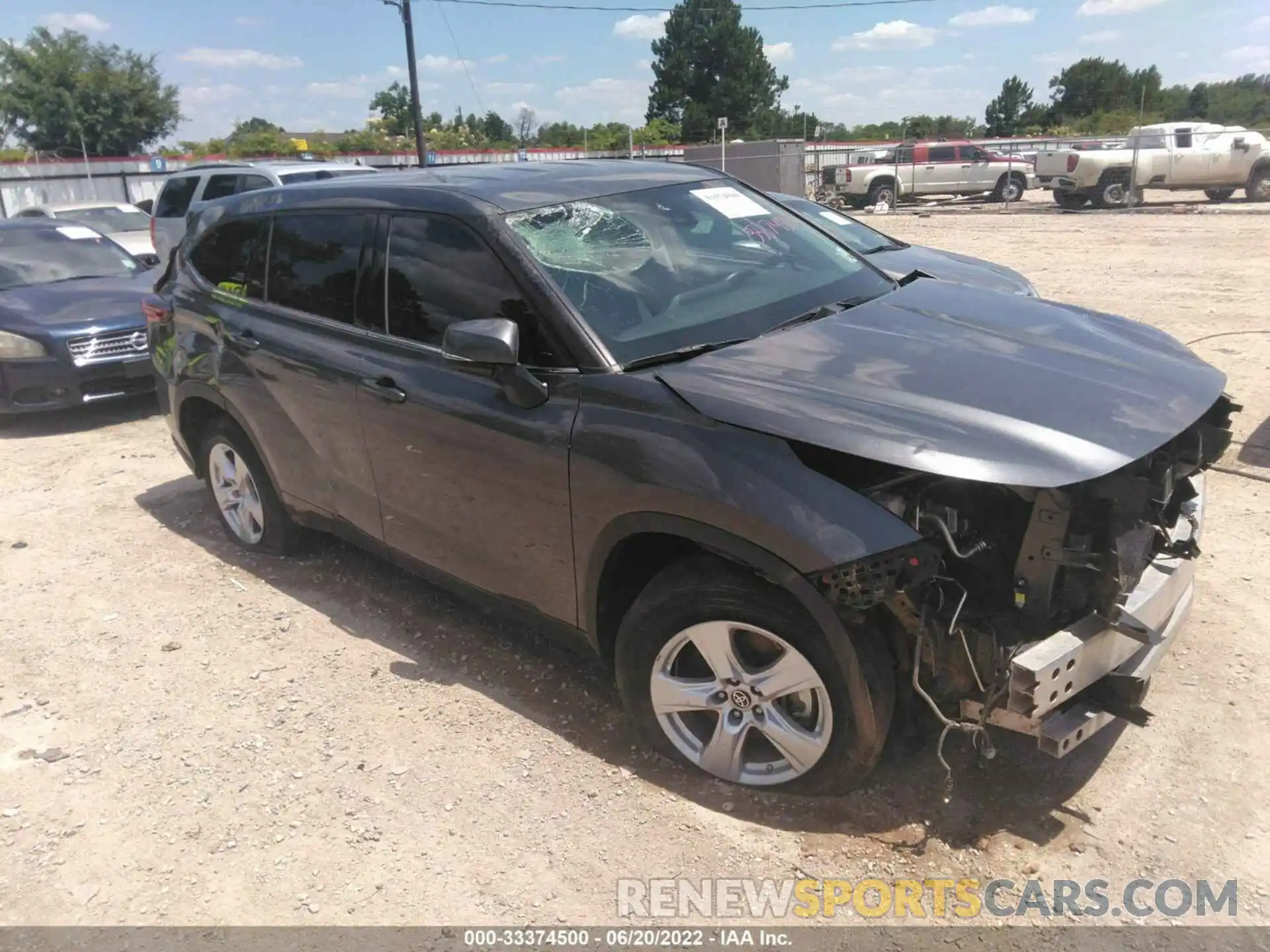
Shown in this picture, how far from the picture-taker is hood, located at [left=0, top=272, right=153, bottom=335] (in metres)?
7.61

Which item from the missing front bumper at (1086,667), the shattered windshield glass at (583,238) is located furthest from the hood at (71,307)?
the missing front bumper at (1086,667)

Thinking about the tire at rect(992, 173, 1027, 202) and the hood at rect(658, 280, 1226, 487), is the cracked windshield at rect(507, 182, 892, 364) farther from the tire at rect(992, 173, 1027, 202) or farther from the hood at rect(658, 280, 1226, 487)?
the tire at rect(992, 173, 1027, 202)

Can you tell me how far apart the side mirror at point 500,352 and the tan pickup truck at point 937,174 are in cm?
2552

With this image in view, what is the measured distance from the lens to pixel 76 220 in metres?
13.9

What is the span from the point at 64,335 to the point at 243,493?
386 centimetres

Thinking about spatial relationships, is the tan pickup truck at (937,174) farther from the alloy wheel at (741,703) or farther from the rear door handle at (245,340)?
the alloy wheel at (741,703)

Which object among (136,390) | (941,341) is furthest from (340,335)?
(136,390)

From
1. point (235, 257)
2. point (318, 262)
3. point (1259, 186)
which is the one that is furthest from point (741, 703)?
point (1259, 186)

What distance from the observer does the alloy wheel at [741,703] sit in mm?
2697

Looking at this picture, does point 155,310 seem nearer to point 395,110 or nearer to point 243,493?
point 243,493

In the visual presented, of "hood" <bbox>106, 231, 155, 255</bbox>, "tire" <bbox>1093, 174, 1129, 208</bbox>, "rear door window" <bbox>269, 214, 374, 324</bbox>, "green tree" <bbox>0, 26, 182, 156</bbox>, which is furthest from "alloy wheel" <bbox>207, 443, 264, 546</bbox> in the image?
"green tree" <bbox>0, 26, 182, 156</bbox>

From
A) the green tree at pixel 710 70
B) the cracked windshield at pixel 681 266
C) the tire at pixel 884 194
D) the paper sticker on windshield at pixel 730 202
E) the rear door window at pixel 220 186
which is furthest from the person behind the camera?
the green tree at pixel 710 70

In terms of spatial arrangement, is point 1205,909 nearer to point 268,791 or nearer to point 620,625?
point 620,625

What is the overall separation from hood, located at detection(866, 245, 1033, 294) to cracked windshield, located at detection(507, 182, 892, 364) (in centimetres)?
314
